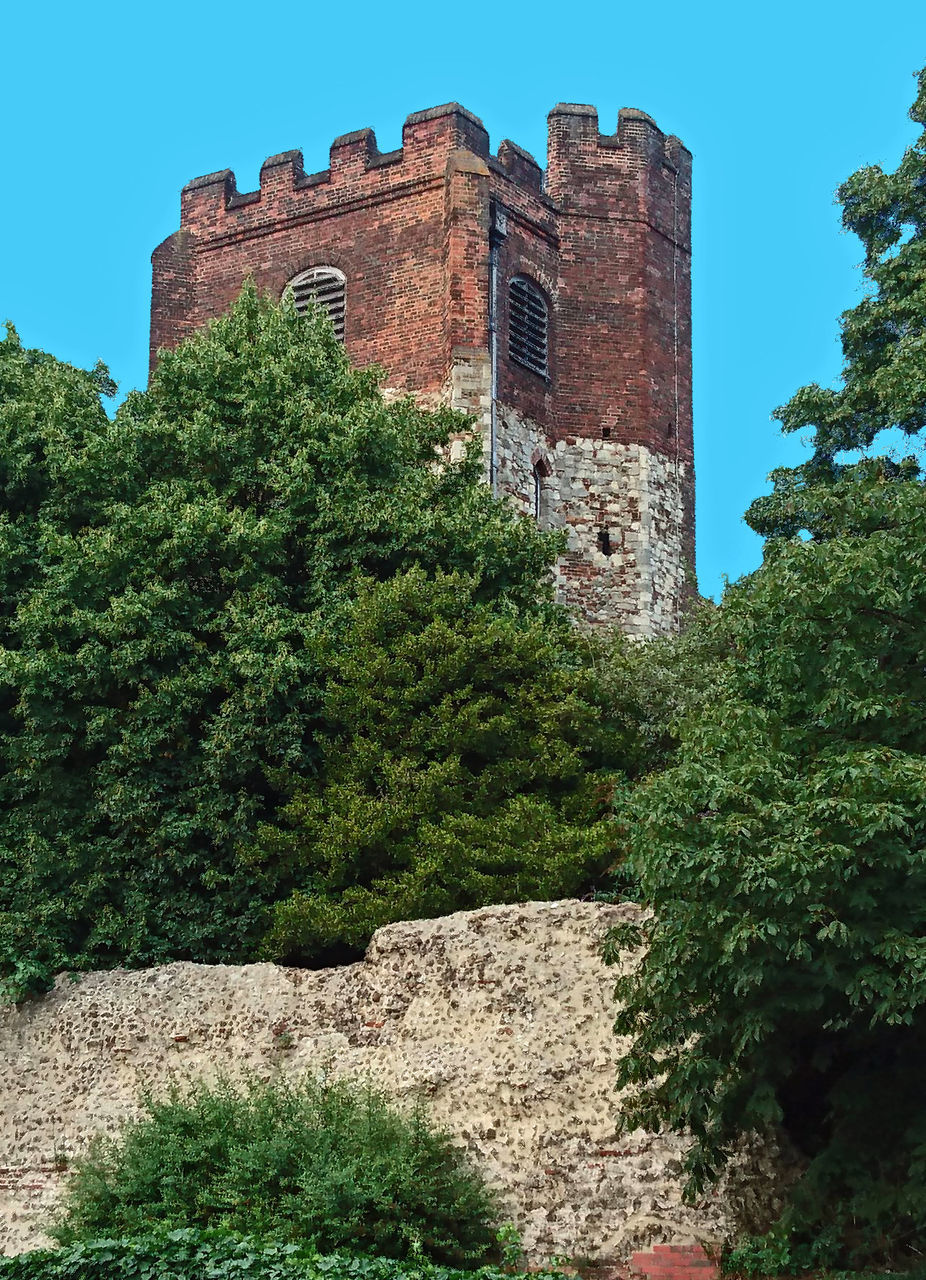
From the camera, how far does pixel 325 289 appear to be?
35.9 metres

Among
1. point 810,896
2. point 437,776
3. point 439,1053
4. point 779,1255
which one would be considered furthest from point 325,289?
point 810,896

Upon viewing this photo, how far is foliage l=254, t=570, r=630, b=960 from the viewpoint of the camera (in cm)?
1853

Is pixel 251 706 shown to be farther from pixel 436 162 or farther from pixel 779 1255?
pixel 436 162

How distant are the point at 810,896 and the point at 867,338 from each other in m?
12.5

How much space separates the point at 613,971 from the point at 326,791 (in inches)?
198

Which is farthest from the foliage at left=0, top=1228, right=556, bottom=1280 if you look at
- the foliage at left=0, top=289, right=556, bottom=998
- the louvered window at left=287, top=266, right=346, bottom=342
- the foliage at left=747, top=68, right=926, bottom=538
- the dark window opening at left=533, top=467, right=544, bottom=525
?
the louvered window at left=287, top=266, right=346, bottom=342

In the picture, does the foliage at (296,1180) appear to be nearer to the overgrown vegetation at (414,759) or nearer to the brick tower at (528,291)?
the overgrown vegetation at (414,759)

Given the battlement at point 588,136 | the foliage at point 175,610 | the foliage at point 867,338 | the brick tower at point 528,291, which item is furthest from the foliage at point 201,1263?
the battlement at point 588,136

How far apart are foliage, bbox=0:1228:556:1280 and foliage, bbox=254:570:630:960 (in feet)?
18.3

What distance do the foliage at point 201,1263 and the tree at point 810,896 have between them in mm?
2045

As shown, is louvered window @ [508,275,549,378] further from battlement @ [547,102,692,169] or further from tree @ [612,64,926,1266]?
tree @ [612,64,926,1266]

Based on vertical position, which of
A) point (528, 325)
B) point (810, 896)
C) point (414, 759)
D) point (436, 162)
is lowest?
point (810, 896)

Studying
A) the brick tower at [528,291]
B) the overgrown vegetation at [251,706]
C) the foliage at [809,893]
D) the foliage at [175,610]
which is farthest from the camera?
the brick tower at [528,291]

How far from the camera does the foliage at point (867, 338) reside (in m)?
22.0
